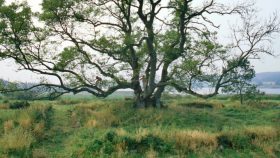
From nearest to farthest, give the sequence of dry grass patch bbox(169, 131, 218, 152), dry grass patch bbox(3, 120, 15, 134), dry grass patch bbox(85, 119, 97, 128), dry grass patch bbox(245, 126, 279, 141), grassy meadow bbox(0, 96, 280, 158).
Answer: grassy meadow bbox(0, 96, 280, 158)
dry grass patch bbox(169, 131, 218, 152)
dry grass patch bbox(245, 126, 279, 141)
dry grass patch bbox(3, 120, 15, 134)
dry grass patch bbox(85, 119, 97, 128)

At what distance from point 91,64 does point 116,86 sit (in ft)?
9.16

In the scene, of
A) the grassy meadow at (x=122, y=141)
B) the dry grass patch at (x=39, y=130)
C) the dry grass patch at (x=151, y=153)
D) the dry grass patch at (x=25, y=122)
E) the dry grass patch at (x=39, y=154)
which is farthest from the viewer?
the dry grass patch at (x=25, y=122)

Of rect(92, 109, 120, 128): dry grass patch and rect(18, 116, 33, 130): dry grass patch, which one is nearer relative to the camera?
rect(18, 116, 33, 130): dry grass patch

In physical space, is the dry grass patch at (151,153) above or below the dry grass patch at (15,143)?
below

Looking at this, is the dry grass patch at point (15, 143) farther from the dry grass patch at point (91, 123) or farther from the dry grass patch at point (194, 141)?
the dry grass patch at point (91, 123)

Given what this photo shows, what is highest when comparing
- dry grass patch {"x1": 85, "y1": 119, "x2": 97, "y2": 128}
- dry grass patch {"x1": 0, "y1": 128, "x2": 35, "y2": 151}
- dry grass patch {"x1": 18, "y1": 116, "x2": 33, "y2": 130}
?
dry grass patch {"x1": 18, "y1": 116, "x2": 33, "y2": 130}

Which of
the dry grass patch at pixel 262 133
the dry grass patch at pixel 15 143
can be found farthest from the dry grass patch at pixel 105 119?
the dry grass patch at pixel 262 133

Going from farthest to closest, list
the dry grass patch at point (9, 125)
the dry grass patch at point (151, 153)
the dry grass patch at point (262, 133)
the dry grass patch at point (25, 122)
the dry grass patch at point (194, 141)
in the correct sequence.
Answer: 1. the dry grass patch at point (25, 122)
2. the dry grass patch at point (9, 125)
3. the dry grass patch at point (262, 133)
4. the dry grass patch at point (194, 141)
5. the dry grass patch at point (151, 153)

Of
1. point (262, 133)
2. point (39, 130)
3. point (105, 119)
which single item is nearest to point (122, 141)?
point (39, 130)

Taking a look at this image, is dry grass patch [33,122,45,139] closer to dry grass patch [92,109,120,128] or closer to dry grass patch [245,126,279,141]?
dry grass patch [92,109,120,128]

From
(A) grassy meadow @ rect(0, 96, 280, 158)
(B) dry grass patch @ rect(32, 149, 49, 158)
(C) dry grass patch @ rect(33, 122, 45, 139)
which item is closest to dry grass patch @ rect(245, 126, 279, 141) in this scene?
(A) grassy meadow @ rect(0, 96, 280, 158)

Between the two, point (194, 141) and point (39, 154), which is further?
point (194, 141)

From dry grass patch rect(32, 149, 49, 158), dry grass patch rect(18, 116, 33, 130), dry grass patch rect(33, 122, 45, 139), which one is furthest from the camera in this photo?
dry grass patch rect(18, 116, 33, 130)

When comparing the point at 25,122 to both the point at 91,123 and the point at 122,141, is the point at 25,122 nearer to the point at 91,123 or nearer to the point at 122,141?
the point at 91,123
